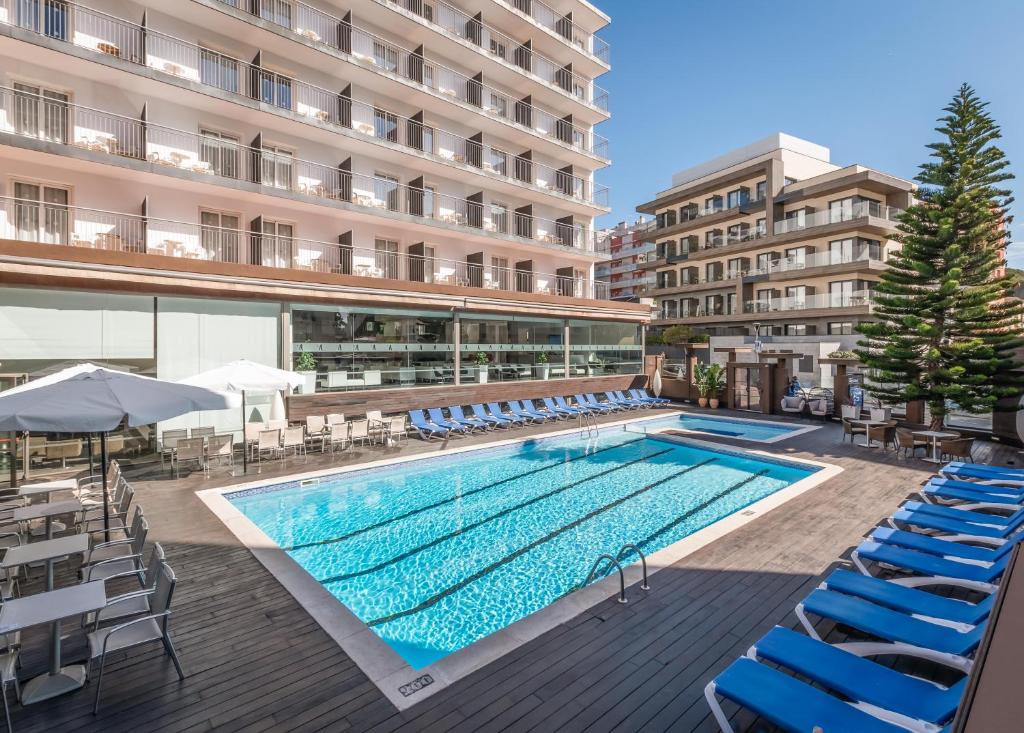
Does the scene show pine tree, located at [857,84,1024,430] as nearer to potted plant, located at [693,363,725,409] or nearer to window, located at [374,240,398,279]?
potted plant, located at [693,363,725,409]

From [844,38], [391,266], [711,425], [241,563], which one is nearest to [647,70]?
Answer: [844,38]

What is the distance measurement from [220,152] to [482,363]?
9.94 m

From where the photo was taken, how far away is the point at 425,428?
1401 cm

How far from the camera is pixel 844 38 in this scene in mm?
14078

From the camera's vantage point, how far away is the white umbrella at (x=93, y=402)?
4766 millimetres

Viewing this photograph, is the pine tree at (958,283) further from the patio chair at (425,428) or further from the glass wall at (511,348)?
the patio chair at (425,428)

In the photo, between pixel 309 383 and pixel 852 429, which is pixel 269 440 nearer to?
pixel 309 383

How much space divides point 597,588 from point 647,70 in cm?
1994

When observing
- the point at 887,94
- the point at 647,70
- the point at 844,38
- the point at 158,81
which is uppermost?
the point at 647,70

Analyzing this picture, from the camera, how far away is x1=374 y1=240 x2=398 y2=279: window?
1697 centimetres

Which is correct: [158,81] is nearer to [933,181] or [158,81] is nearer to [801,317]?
[933,181]

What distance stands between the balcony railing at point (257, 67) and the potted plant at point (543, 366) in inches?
380

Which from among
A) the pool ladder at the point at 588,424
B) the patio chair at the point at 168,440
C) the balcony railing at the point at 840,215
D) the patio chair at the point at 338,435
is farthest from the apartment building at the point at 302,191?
the balcony railing at the point at 840,215

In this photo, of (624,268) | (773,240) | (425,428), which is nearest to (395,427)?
(425,428)
